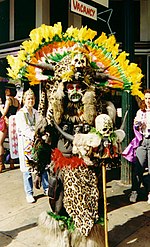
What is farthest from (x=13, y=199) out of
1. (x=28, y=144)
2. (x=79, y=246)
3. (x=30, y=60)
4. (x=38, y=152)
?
(x=30, y=60)

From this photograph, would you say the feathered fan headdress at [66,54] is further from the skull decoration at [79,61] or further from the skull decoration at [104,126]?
the skull decoration at [104,126]

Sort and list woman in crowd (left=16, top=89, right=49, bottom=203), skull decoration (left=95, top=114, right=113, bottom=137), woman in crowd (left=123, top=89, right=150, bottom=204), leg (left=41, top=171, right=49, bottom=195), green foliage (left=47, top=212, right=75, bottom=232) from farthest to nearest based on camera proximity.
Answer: leg (left=41, top=171, right=49, bottom=195) → woman in crowd (left=16, top=89, right=49, bottom=203) → woman in crowd (left=123, top=89, right=150, bottom=204) → green foliage (left=47, top=212, right=75, bottom=232) → skull decoration (left=95, top=114, right=113, bottom=137)

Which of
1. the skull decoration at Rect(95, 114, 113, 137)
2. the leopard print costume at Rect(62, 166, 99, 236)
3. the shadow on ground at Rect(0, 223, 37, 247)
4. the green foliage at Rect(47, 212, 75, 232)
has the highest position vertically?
the skull decoration at Rect(95, 114, 113, 137)

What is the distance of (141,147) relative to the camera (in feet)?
14.0

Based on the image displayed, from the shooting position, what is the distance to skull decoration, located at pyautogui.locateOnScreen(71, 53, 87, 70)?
260cm

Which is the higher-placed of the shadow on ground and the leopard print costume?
the leopard print costume

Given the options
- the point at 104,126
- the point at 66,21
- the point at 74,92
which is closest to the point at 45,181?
the point at 74,92

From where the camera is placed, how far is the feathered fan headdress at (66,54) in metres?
2.84

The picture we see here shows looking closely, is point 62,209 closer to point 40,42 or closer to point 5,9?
point 40,42

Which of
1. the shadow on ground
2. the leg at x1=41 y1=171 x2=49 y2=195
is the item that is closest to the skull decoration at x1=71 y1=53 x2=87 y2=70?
the shadow on ground

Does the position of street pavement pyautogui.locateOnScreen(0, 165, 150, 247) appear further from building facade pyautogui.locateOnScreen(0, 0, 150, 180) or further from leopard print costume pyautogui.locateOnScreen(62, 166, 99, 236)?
building facade pyautogui.locateOnScreen(0, 0, 150, 180)

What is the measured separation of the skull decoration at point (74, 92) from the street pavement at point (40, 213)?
133 centimetres

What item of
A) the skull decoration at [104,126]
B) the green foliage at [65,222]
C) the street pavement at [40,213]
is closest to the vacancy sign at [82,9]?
the skull decoration at [104,126]

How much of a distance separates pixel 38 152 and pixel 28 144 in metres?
1.44
